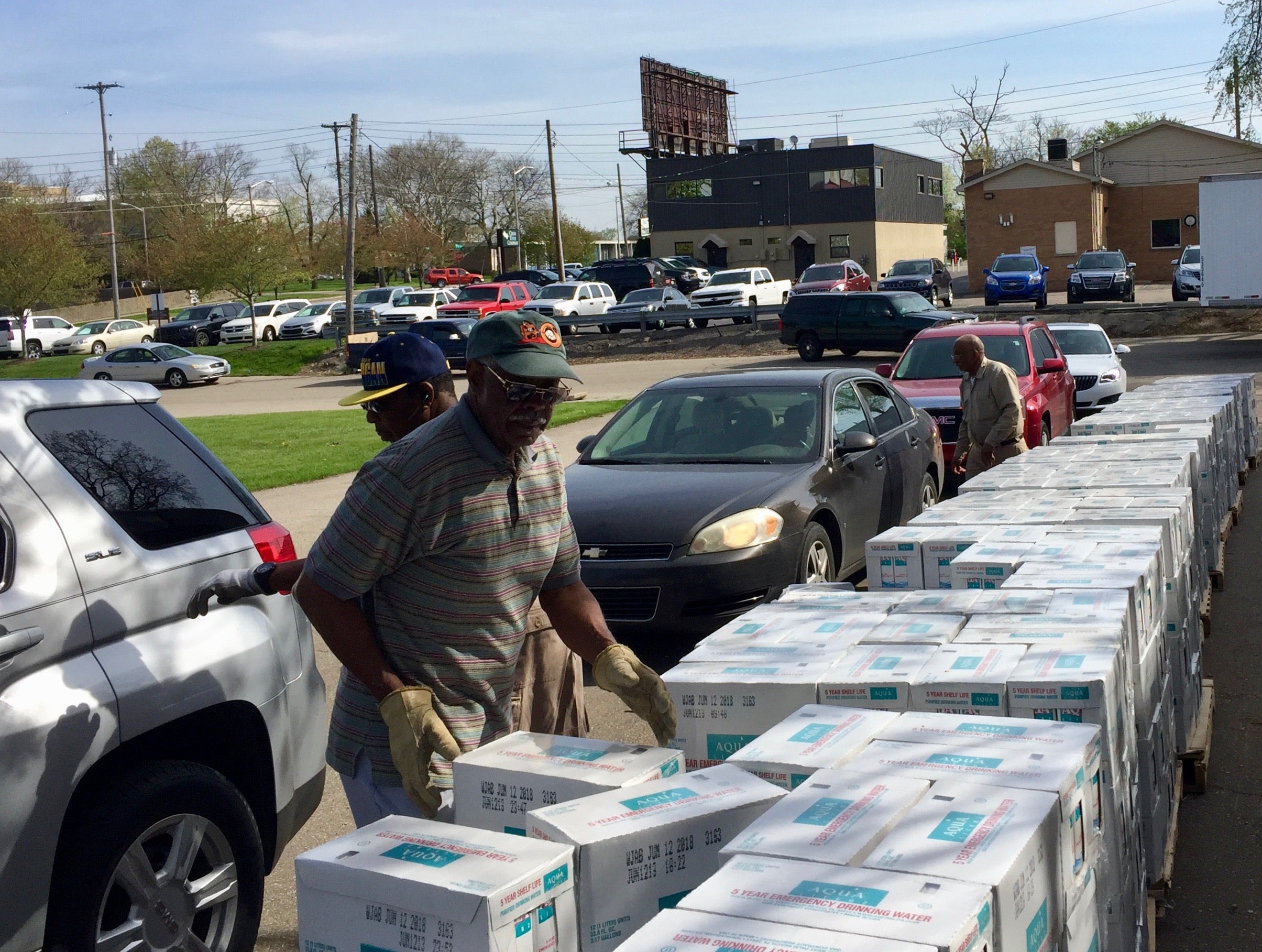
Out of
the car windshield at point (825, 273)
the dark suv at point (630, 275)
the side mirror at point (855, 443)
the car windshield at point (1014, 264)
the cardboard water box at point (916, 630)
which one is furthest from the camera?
the dark suv at point (630, 275)

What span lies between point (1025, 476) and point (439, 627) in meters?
5.06

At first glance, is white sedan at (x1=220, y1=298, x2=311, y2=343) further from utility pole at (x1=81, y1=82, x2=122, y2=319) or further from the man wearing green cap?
the man wearing green cap

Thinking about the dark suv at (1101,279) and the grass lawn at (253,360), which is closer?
the grass lawn at (253,360)

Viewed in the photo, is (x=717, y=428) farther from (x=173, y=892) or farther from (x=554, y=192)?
(x=554, y=192)

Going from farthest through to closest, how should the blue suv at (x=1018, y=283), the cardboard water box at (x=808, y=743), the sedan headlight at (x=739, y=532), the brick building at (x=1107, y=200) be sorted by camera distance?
1. the brick building at (x=1107, y=200)
2. the blue suv at (x=1018, y=283)
3. the sedan headlight at (x=739, y=532)
4. the cardboard water box at (x=808, y=743)

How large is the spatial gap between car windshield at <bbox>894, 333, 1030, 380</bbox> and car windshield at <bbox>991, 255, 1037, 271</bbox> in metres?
30.0

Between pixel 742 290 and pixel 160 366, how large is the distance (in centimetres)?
1787

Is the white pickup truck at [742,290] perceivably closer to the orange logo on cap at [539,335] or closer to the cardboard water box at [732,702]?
the cardboard water box at [732,702]

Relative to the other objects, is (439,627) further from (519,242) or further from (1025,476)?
(519,242)

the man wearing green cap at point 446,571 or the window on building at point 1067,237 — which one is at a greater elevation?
the window on building at point 1067,237

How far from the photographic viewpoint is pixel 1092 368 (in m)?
17.2

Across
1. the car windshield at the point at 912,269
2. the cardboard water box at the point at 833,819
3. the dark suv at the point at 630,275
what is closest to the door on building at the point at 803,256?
the dark suv at the point at 630,275

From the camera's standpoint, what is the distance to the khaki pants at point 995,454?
32.0 feet

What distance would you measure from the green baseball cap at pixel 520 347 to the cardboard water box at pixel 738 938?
135cm
